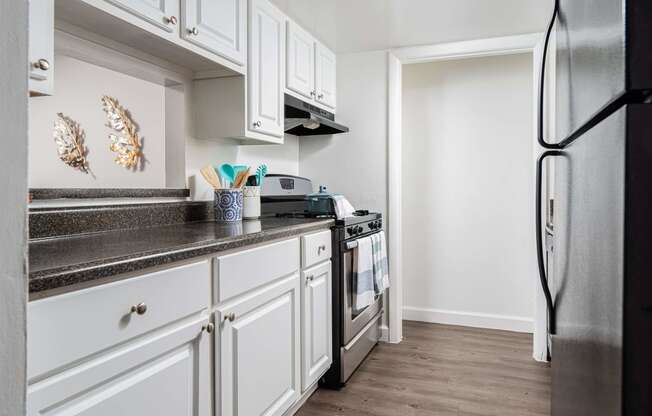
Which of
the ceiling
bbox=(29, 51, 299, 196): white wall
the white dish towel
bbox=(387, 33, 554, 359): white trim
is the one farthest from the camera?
bbox=(387, 33, 554, 359): white trim

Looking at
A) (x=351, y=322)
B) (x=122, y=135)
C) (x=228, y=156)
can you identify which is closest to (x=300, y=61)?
(x=228, y=156)

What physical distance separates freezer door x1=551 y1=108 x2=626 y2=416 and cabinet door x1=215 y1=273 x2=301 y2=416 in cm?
98

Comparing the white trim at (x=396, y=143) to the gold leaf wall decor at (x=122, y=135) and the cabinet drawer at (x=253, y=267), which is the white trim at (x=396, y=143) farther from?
the gold leaf wall decor at (x=122, y=135)

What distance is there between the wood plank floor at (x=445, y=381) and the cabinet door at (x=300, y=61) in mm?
1797

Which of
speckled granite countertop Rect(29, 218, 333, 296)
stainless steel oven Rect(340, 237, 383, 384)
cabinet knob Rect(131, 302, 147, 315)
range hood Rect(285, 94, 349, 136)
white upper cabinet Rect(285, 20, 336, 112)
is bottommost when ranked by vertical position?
stainless steel oven Rect(340, 237, 383, 384)

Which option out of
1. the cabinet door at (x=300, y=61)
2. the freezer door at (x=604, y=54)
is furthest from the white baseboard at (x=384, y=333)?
the freezer door at (x=604, y=54)

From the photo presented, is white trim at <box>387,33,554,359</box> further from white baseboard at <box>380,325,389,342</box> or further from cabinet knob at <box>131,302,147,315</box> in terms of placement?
cabinet knob at <box>131,302,147,315</box>

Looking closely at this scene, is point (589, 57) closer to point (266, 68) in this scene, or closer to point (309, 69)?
point (266, 68)

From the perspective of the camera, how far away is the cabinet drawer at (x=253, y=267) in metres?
1.41

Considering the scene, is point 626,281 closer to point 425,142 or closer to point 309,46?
point 309,46

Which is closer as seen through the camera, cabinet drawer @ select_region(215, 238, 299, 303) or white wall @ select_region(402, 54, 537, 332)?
cabinet drawer @ select_region(215, 238, 299, 303)

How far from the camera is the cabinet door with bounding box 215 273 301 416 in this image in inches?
56.4

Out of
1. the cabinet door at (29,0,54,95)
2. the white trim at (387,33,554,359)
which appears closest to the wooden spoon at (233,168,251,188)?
the cabinet door at (29,0,54,95)

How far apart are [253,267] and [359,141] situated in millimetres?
1911
